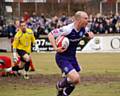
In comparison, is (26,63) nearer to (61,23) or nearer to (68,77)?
(68,77)

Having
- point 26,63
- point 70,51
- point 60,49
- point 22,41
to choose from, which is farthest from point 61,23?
point 60,49

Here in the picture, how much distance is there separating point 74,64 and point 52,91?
245cm

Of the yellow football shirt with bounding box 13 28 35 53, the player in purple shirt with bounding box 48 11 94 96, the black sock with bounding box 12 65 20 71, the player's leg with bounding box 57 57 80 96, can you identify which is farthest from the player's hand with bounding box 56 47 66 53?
the black sock with bounding box 12 65 20 71

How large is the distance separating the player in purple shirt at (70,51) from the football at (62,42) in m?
0.08

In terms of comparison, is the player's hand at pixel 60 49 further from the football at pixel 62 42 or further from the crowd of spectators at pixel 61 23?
the crowd of spectators at pixel 61 23

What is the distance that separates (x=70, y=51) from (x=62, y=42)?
1.41 ft

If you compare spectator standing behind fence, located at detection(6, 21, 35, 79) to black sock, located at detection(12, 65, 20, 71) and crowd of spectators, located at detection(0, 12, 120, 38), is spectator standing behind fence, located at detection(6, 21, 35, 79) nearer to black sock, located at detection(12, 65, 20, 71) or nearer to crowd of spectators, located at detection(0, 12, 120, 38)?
black sock, located at detection(12, 65, 20, 71)

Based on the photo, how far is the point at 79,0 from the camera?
41.1 metres

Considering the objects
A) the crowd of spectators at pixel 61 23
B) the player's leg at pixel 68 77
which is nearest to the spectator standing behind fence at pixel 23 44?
the player's leg at pixel 68 77

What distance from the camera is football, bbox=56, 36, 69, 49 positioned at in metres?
11.1

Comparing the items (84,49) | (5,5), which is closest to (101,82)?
(84,49)

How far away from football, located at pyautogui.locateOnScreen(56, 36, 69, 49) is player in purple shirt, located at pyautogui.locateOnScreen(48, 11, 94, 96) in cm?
8

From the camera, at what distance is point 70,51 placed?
11.5m

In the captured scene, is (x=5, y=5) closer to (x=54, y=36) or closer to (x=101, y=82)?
(x=101, y=82)
